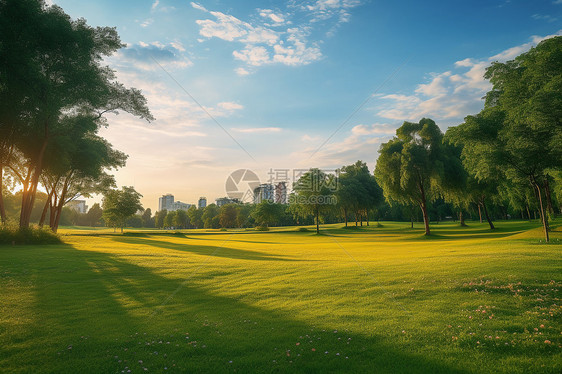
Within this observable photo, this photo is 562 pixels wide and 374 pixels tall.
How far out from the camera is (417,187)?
146 feet

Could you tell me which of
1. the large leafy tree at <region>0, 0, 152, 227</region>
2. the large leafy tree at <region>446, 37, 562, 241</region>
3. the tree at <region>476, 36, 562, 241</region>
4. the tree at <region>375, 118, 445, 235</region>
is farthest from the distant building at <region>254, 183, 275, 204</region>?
the tree at <region>476, 36, 562, 241</region>

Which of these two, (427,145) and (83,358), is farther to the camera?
Answer: (427,145)

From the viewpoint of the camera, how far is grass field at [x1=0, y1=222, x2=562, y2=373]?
20.1 feet

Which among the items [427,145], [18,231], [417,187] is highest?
[427,145]

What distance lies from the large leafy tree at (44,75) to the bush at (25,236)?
1.20 m

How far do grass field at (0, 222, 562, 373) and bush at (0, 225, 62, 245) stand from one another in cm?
1655

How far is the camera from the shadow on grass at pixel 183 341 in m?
6.06

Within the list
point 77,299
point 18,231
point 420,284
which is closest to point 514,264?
point 420,284

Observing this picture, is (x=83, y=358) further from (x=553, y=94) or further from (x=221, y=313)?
(x=553, y=94)

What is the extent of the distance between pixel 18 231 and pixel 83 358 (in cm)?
2912

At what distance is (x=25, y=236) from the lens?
27.4 metres

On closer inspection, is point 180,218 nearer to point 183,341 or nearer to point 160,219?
point 160,219

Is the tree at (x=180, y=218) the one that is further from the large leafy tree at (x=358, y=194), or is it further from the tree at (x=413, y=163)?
the tree at (x=413, y=163)

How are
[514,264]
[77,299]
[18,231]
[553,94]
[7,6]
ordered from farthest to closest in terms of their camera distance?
[18,231], [7,6], [553,94], [514,264], [77,299]
